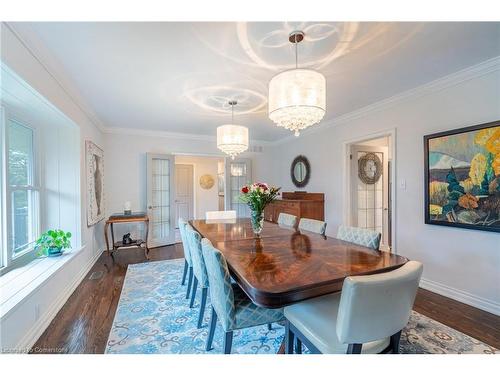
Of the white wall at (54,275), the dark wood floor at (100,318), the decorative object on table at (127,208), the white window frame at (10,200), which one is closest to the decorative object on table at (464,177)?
the dark wood floor at (100,318)

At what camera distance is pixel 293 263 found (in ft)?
5.04

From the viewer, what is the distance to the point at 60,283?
2.46m

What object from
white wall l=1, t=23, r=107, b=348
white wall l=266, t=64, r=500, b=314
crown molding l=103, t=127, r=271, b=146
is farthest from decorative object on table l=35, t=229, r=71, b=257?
white wall l=266, t=64, r=500, b=314

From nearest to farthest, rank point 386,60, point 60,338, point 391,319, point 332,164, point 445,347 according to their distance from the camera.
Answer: point 391,319, point 445,347, point 60,338, point 386,60, point 332,164

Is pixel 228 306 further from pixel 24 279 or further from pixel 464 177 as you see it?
pixel 464 177

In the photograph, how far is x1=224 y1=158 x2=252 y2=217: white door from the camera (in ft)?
18.1

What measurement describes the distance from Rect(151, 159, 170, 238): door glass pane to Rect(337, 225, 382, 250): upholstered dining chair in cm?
383

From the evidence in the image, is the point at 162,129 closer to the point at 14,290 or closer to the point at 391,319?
the point at 14,290

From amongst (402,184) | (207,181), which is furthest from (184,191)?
(402,184)

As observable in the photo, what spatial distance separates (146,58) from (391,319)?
2.61 meters

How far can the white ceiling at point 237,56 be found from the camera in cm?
172

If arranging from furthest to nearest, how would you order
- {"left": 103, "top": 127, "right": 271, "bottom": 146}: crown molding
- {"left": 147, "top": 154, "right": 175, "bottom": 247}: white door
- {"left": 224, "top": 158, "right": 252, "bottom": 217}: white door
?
{"left": 224, "top": 158, "right": 252, "bottom": 217}: white door → {"left": 147, "top": 154, "right": 175, "bottom": 247}: white door → {"left": 103, "top": 127, "right": 271, "bottom": 146}: crown molding

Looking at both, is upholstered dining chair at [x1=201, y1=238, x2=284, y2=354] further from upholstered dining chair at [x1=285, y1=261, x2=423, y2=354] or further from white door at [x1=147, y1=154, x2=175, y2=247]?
white door at [x1=147, y1=154, x2=175, y2=247]
